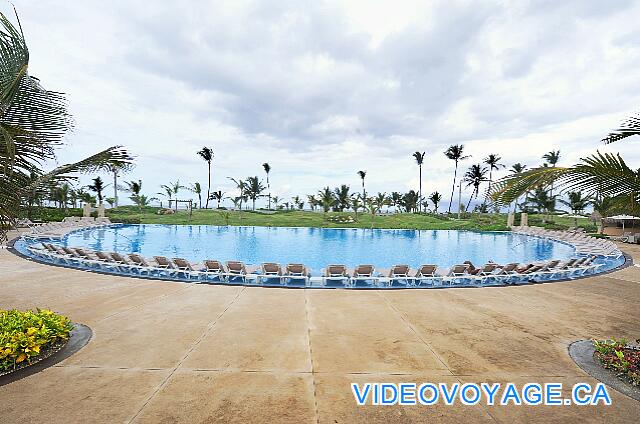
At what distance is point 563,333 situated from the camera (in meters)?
6.26

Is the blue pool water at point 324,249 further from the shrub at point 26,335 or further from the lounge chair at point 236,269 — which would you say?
the shrub at point 26,335

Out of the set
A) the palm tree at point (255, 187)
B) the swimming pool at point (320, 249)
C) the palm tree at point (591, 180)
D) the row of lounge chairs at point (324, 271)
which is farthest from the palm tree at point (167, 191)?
the palm tree at point (591, 180)

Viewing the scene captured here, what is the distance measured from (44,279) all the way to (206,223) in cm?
3548

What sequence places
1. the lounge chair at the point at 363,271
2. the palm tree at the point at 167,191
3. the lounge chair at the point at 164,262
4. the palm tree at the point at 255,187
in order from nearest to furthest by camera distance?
the lounge chair at the point at 363,271 → the lounge chair at the point at 164,262 → the palm tree at the point at 167,191 → the palm tree at the point at 255,187

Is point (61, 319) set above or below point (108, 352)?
above

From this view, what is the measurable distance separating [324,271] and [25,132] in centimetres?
920

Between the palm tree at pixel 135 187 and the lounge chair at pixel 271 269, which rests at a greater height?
the palm tree at pixel 135 187

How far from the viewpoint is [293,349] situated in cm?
528

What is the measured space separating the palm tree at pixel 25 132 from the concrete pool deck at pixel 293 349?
7.62 feet

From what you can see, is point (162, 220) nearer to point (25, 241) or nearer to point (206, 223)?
point (206, 223)

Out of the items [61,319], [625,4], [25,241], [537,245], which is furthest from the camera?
[537,245]

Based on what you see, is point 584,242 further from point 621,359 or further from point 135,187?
point 135,187

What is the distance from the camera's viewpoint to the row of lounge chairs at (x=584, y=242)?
18663mm

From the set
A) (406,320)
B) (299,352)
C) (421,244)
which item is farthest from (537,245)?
(299,352)
